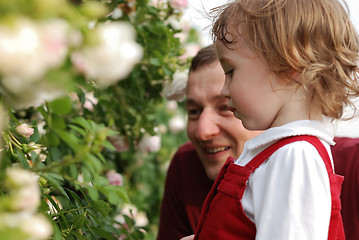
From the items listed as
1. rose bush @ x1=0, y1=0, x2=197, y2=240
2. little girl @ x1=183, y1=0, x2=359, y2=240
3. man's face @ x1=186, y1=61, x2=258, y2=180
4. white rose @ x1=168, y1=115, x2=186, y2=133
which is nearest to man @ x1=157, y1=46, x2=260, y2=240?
man's face @ x1=186, y1=61, x2=258, y2=180

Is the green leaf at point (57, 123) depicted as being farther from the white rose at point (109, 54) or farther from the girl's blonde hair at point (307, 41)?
the girl's blonde hair at point (307, 41)

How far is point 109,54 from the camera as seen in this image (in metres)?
0.46

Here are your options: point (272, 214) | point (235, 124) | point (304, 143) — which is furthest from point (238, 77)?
point (235, 124)

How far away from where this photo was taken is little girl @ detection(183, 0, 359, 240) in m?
1.06

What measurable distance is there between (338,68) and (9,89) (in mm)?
928

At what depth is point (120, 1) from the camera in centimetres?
172

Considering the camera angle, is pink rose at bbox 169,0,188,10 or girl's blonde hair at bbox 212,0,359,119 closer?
girl's blonde hair at bbox 212,0,359,119

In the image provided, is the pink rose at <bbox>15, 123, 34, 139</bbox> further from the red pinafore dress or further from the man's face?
the man's face

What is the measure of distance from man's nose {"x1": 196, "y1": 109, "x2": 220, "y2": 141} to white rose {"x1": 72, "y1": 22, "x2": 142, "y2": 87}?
4.25ft

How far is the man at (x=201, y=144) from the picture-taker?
1793 mm

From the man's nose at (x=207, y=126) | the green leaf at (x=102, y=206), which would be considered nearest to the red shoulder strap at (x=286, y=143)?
the green leaf at (x=102, y=206)

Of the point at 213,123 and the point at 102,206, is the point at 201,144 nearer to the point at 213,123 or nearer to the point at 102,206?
the point at 213,123

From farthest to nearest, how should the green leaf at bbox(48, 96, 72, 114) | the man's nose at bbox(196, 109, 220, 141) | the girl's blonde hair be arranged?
the man's nose at bbox(196, 109, 220, 141), the girl's blonde hair, the green leaf at bbox(48, 96, 72, 114)

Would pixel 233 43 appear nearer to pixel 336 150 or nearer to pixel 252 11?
pixel 252 11
